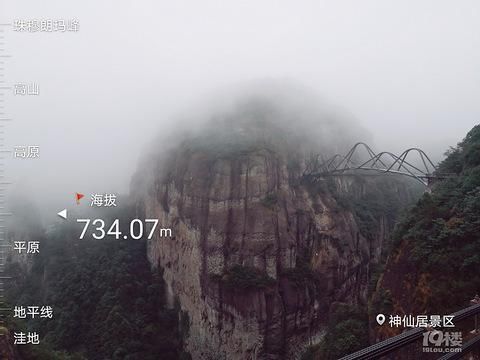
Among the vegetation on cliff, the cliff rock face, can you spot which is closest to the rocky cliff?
the cliff rock face

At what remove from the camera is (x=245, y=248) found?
2177 centimetres

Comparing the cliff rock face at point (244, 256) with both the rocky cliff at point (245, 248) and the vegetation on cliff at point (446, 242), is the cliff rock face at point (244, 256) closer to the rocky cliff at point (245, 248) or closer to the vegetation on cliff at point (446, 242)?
the rocky cliff at point (245, 248)

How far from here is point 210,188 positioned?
887 inches

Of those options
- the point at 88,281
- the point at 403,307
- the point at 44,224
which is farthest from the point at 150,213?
the point at 403,307

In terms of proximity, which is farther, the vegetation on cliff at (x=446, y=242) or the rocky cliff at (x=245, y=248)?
the rocky cliff at (x=245, y=248)

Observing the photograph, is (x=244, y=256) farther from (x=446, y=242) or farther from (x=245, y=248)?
(x=446, y=242)

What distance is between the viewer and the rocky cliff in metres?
21.0

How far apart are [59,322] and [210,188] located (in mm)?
9306

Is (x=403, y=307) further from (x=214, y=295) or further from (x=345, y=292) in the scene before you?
(x=345, y=292)

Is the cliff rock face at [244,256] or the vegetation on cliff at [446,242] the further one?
the cliff rock face at [244,256]

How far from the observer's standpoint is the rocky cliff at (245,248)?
827 inches

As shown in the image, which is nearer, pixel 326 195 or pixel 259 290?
pixel 259 290

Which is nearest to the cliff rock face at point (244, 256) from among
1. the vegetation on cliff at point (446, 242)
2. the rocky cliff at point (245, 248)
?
the rocky cliff at point (245, 248)

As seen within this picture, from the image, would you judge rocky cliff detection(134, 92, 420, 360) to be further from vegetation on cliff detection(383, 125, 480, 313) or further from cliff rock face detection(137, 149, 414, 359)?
vegetation on cliff detection(383, 125, 480, 313)
